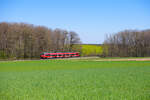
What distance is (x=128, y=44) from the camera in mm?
76750

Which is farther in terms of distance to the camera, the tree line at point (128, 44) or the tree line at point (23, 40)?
the tree line at point (128, 44)

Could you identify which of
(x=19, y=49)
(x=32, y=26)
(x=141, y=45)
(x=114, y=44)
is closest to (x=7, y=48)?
(x=19, y=49)

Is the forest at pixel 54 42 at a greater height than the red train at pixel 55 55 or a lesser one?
greater

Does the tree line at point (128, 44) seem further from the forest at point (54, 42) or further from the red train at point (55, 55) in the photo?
the red train at point (55, 55)

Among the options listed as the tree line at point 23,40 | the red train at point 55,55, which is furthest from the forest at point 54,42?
the red train at point 55,55

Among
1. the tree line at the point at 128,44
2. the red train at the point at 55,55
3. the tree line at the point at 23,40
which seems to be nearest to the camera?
the red train at the point at 55,55

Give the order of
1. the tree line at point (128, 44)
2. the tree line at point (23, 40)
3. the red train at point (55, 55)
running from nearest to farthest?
the red train at point (55, 55) → the tree line at point (23, 40) → the tree line at point (128, 44)

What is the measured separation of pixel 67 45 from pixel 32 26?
18578 mm

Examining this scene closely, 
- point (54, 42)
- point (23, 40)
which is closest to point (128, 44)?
point (54, 42)

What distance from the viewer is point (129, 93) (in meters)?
10.3

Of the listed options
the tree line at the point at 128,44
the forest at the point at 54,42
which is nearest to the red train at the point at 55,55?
the forest at the point at 54,42

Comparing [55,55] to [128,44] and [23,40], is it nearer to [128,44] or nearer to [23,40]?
[23,40]

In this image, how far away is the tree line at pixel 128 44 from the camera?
237 feet

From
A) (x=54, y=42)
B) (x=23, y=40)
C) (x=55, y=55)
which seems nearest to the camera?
(x=55, y=55)
